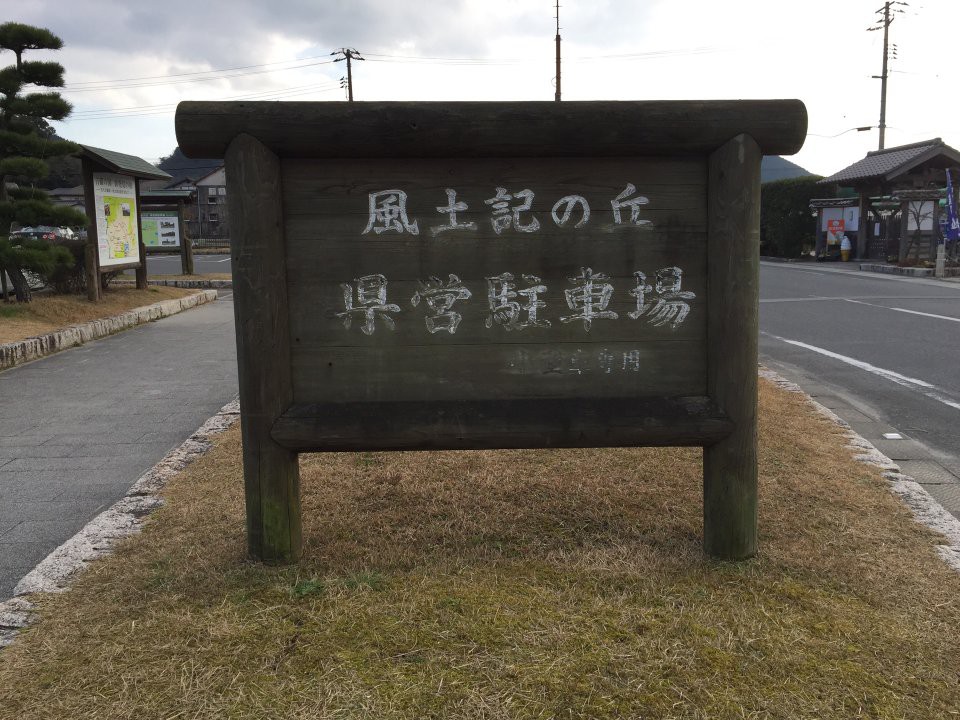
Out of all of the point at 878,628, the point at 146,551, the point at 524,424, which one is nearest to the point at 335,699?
the point at 524,424

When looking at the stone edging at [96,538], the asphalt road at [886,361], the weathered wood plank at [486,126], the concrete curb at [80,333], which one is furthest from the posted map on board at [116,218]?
the weathered wood plank at [486,126]

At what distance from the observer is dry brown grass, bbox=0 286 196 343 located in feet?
32.9

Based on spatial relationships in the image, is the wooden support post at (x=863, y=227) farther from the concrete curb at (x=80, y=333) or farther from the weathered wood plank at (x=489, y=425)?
the weathered wood plank at (x=489, y=425)

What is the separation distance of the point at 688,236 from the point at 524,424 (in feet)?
3.10

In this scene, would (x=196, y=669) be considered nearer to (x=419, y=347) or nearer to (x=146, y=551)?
(x=146, y=551)

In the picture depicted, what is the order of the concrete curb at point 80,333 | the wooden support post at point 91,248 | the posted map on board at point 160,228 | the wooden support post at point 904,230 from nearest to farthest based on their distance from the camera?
the concrete curb at point 80,333
the wooden support post at point 91,248
the wooden support post at point 904,230
the posted map on board at point 160,228

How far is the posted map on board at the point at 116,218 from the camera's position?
1425 centimetres

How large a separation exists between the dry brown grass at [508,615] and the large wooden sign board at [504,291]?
1.13 feet

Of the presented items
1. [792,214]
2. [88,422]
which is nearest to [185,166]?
[792,214]

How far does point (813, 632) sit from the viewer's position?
2.52 metres

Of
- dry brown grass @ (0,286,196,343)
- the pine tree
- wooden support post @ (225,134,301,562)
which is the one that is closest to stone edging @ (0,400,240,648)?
wooden support post @ (225,134,301,562)

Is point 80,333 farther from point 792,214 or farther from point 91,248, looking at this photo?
point 792,214

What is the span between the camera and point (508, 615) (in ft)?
8.57

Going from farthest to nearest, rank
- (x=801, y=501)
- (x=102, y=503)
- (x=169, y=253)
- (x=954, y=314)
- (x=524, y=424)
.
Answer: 1. (x=169, y=253)
2. (x=954, y=314)
3. (x=102, y=503)
4. (x=801, y=501)
5. (x=524, y=424)
